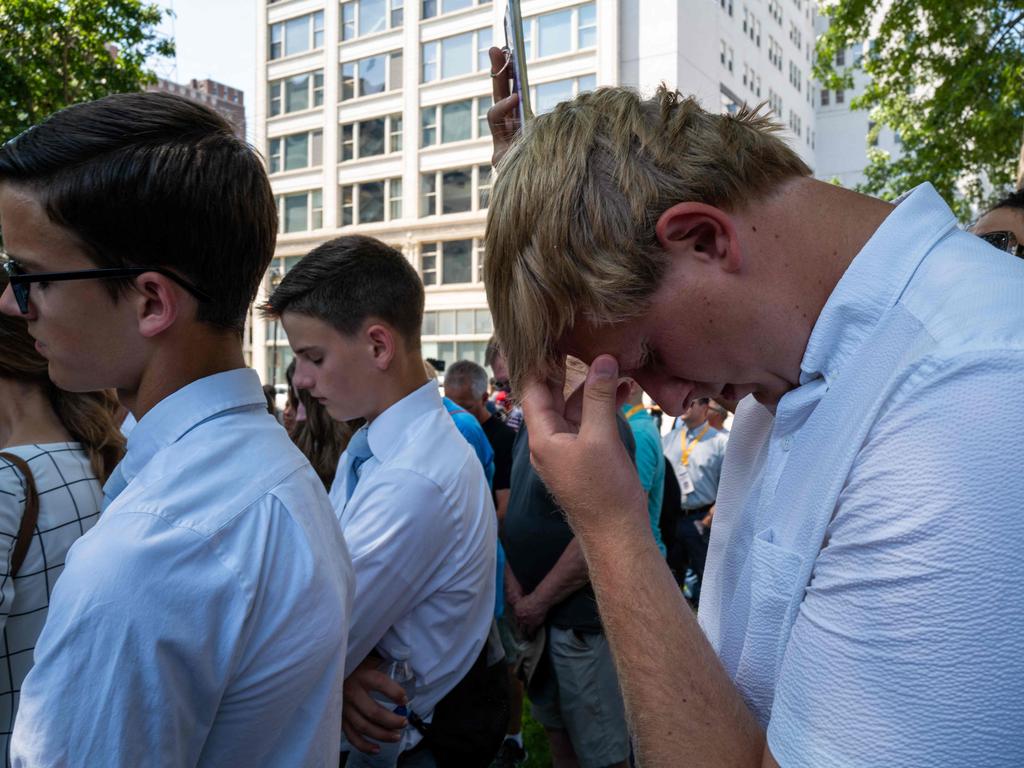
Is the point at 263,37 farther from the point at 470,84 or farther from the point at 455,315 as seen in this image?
the point at 455,315

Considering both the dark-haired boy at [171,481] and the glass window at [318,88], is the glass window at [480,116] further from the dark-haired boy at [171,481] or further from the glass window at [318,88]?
the dark-haired boy at [171,481]

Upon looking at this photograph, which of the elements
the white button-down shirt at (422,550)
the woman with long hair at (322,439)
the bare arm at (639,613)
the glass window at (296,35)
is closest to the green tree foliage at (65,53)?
the woman with long hair at (322,439)

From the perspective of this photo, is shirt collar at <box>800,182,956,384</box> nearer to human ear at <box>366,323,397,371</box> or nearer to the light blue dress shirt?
the light blue dress shirt

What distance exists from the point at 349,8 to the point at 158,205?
47.5m

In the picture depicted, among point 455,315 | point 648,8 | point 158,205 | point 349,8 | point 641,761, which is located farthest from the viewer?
point 349,8

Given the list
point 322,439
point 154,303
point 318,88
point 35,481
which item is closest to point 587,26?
point 318,88

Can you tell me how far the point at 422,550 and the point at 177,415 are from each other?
105 centimetres

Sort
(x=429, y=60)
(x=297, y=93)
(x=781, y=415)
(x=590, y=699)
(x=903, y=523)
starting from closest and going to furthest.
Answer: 1. (x=903, y=523)
2. (x=781, y=415)
3. (x=590, y=699)
4. (x=429, y=60)
5. (x=297, y=93)

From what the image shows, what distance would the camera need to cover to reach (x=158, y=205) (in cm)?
157

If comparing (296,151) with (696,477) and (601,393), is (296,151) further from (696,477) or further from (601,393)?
(601,393)

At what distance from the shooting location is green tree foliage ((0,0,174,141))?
14227mm

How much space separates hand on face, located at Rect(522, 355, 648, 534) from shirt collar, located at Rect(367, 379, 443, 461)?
4.34 ft

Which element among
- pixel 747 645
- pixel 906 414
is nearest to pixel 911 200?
pixel 906 414

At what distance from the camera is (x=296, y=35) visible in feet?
149
